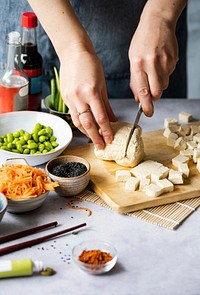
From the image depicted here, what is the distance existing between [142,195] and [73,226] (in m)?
0.26

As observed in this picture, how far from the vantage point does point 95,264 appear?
1.68 m

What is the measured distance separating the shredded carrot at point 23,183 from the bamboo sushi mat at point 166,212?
6.4 inches

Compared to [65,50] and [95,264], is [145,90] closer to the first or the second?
[65,50]

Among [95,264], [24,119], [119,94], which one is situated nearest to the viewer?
[95,264]

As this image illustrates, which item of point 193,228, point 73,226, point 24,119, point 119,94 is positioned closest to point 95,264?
point 73,226

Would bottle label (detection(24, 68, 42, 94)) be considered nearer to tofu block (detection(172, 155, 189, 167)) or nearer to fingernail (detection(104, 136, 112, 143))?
fingernail (detection(104, 136, 112, 143))

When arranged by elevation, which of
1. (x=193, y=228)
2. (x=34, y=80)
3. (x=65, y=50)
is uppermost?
(x=65, y=50)

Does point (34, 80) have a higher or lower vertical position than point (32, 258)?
higher

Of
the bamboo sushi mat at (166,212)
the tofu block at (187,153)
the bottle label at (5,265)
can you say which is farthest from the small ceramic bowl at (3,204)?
the tofu block at (187,153)

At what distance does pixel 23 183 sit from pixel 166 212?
458 mm

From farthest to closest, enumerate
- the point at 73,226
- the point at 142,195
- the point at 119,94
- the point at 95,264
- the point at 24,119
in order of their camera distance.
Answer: the point at 119,94, the point at 24,119, the point at 142,195, the point at 73,226, the point at 95,264

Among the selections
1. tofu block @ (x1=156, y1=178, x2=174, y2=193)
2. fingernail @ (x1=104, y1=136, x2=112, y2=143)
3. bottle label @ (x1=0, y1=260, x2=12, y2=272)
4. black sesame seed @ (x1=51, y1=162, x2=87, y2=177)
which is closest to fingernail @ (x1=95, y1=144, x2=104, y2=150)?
fingernail @ (x1=104, y1=136, x2=112, y2=143)

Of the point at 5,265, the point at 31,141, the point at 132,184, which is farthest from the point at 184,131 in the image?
the point at 5,265

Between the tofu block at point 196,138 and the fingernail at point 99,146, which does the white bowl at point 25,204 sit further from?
the tofu block at point 196,138
